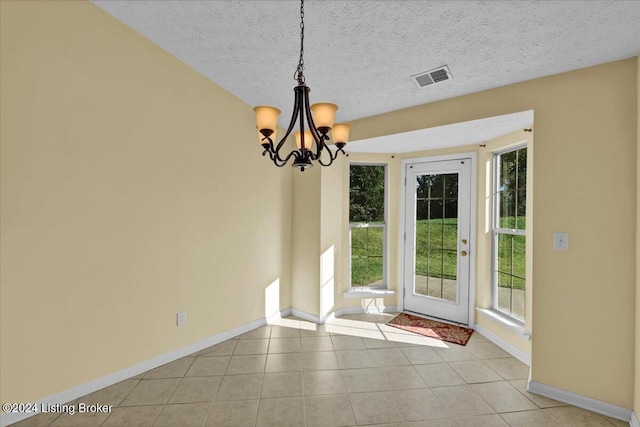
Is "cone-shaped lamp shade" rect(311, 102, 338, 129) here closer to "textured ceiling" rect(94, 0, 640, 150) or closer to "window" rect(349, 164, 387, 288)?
"textured ceiling" rect(94, 0, 640, 150)

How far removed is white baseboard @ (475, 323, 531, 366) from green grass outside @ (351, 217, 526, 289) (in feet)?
1.80

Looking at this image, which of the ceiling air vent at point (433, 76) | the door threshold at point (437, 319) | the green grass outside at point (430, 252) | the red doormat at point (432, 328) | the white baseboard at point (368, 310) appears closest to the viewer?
the ceiling air vent at point (433, 76)

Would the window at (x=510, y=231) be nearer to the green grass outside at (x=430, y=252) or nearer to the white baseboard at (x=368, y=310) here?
the green grass outside at (x=430, y=252)

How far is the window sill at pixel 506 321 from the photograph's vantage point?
2846 millimetres

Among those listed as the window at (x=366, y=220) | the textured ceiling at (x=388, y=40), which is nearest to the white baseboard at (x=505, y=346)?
the window at (x=366, y=220)

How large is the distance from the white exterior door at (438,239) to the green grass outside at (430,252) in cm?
1

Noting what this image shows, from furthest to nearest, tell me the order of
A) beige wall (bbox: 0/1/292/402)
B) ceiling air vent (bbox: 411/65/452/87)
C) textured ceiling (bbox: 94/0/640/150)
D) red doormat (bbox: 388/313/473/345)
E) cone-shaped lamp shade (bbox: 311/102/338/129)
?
red doormat (bbox: 388/313/473/345) → ceiling air vent (bbox: 411/65/452/87) → beige wall (bbox: 0/1/292/402) → textured ceiling (bbox: 94/0/640/150) → cone-shaped lamp shade (bbox: 311/102/338/129)

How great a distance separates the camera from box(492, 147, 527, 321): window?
3.03 meters

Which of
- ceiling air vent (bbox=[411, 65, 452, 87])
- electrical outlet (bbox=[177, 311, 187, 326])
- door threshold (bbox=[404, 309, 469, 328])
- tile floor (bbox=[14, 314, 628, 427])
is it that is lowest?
tile floor (bbox=[14, 314, 628, 427])

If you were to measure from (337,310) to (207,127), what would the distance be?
2722mm

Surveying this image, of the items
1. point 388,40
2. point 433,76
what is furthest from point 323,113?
point 433,76

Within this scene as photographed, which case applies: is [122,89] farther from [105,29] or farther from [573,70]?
[573,70]

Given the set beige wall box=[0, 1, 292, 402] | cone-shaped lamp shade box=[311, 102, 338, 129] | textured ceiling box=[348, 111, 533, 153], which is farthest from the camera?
textured ceiling box=[348, 111, 533, 153]

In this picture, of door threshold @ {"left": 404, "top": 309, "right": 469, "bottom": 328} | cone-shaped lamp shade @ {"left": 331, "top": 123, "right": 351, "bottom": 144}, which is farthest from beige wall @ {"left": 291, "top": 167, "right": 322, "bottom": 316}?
cone-shaped lamp shade @ {"left": 331, "top": 123, "right": 351, "bottom": 144}
